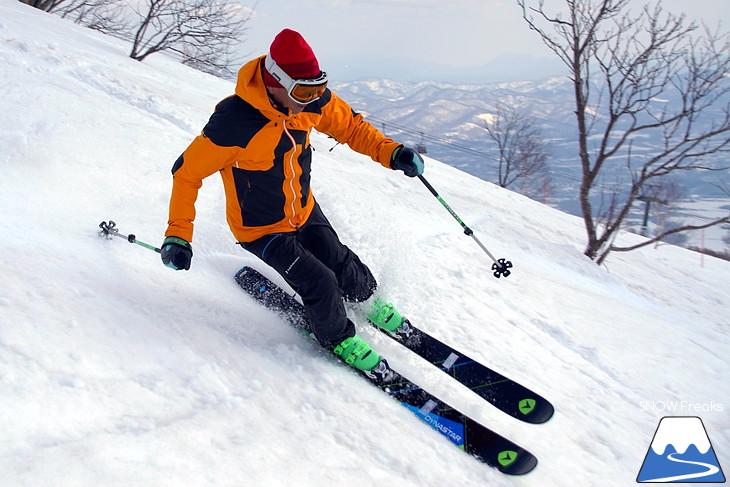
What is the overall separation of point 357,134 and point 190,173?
1.35 meters

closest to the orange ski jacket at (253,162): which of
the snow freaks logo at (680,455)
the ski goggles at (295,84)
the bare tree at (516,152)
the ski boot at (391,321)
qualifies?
the ski goggles at (295,84)

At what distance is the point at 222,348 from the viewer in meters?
2.51

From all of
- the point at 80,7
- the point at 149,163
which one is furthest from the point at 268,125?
→ the point at 80,7

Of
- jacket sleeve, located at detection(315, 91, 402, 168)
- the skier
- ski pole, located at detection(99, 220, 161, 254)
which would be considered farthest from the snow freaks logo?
ski pole, located at detection(99, 220, 161, 254)

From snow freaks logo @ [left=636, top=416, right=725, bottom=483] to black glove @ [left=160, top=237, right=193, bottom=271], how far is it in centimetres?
285

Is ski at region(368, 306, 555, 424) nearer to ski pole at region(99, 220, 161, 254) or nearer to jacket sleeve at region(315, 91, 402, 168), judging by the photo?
jacket sleeve at region(315, 91, 402, 168)

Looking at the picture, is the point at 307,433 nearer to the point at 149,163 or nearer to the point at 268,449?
the point at 268,449

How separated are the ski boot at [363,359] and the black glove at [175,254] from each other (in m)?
1.03

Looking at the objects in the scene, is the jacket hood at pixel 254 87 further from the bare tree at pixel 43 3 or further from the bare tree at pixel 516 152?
the bare tree at pixel 516 152

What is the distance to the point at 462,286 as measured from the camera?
4586 millimetres

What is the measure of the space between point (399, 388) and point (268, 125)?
5.61ft

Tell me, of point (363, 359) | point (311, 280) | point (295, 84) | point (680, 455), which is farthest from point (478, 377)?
point (295, 84)

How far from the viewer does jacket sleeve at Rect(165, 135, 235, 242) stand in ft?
8.70

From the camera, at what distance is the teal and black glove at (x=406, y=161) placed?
3.45 meters
